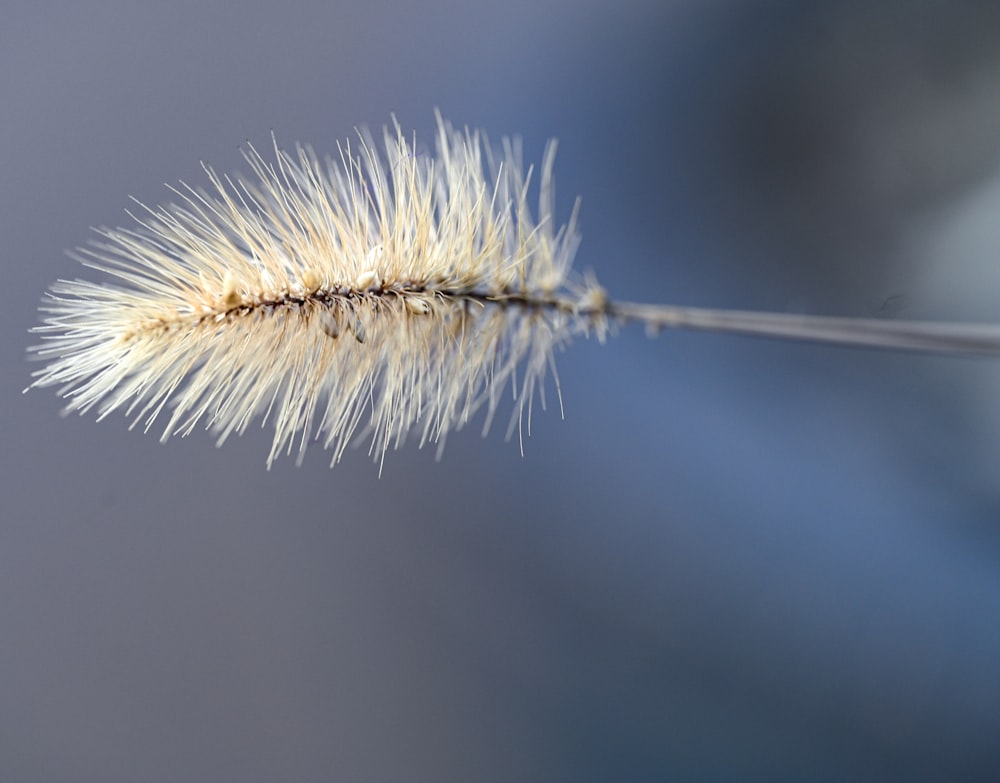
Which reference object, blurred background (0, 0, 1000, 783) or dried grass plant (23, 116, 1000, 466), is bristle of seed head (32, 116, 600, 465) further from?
blurred background (0, 0, 1000, 783)

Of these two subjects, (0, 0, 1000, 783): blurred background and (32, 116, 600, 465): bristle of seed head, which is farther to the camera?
(0, 0, 1000, 783): blurred background

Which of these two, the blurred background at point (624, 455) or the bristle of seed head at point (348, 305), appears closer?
the bristle of seed head at point (348, 305)

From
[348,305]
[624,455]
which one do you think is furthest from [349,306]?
[624,455]

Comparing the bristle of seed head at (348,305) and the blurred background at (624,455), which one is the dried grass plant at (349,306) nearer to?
the bristle of seed head at (348,305)

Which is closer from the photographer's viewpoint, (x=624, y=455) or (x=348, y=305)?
(x=348, y=305)

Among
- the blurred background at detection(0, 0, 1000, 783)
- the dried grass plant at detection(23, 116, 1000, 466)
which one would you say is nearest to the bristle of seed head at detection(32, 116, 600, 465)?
the dried grass plant at detection(23, 116, 1000, 466)

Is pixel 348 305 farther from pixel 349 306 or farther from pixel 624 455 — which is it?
pixel 624 455

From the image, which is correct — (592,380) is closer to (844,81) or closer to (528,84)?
(528,84)

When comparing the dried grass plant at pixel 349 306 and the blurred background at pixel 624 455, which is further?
the blurred background at pixel 624 455

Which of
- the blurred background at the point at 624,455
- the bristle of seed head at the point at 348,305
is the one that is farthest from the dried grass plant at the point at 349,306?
the blurred background at the point at 624,455
